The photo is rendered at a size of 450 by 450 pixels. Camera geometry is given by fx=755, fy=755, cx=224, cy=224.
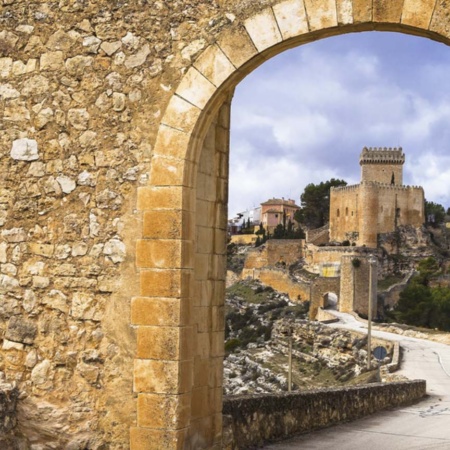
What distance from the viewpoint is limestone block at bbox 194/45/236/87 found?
565cm

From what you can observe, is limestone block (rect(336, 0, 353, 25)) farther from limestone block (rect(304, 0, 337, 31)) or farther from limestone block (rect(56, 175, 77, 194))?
limestone block (rect(56, 175, 77, 194))

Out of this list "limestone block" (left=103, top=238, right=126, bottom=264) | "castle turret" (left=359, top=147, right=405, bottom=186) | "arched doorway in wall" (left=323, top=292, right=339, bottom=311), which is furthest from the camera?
"castle turret" (left=359, top=147, right=405, bottom=186)

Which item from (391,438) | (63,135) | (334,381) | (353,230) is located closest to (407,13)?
(63,135)

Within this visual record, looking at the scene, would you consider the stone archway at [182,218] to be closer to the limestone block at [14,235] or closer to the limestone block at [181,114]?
the limestone block at [181,114]

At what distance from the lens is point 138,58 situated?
234 inches

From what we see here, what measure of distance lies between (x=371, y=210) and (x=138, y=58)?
69.7 m

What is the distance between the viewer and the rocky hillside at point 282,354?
2764cm

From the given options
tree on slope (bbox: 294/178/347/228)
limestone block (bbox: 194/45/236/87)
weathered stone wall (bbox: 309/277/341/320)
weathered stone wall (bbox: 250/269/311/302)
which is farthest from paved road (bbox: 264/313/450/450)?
tree on slope (bbox: 294/178/347/228)

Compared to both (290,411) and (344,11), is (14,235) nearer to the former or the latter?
(344,11)

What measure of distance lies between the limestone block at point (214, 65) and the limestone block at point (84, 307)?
1947 mm

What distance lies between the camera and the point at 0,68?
251 inches

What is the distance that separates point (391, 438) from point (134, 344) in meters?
5.46

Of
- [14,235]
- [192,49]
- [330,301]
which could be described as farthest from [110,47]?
[330,301]

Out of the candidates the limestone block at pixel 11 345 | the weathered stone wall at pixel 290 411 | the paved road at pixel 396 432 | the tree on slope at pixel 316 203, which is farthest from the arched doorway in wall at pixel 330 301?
the limestone block at pixel 11 345
